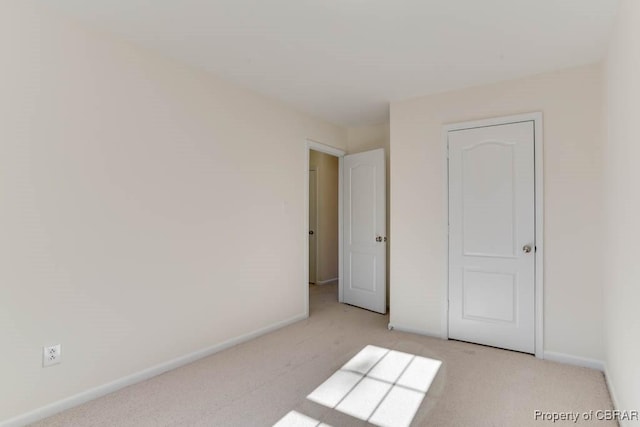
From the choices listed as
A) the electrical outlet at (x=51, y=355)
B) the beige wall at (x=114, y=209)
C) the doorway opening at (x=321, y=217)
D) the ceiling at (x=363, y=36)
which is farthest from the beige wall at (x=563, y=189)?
the electrical outlet at (x=51, y=355)

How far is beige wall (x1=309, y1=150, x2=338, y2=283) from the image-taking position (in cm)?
626

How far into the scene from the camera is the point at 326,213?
6.36 metres

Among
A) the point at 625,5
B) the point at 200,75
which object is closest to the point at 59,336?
the point at 200,75

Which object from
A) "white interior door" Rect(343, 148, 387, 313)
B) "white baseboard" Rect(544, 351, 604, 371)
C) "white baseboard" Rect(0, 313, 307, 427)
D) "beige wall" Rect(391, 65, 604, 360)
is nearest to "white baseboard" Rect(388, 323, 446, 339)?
"beige wall" Rect(391, 65, 604, 360)

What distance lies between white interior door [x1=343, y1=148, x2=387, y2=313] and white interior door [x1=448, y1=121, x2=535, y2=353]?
106cm

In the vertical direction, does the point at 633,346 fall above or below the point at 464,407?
above

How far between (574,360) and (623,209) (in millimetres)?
1592

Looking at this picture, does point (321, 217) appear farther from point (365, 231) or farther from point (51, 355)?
point (51, 355)

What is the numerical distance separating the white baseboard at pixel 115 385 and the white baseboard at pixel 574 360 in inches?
105

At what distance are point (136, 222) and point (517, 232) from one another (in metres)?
3.20

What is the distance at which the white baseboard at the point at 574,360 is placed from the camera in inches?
109

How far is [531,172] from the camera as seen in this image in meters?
3.05

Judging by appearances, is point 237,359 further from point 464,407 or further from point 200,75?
point 200,75

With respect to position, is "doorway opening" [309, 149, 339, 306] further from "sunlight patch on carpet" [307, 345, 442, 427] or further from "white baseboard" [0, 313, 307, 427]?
"sunlight patch on carpet" [307, 345, 442, 427]
